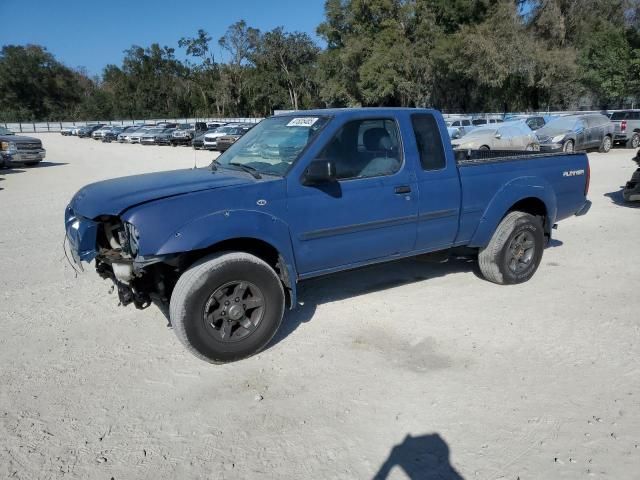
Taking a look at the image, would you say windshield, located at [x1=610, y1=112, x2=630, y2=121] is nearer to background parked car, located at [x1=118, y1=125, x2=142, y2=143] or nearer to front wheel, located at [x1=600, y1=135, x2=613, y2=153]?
front wheel, located at [x1=600, y1=135, x2=613, y2=153]

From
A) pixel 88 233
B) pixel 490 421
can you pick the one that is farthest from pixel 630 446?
pixel 88 233

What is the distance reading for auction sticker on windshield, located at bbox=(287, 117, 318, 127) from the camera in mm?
4556

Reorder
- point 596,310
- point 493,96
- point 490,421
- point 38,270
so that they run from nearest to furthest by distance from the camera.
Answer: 1. point 490,421
2. point 596,310
3. point 38,270
4. point 493,96

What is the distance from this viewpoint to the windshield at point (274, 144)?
4.37 metres

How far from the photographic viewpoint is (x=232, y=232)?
3824mm

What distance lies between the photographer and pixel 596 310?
4.96 meters

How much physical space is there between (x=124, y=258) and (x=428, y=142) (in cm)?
288

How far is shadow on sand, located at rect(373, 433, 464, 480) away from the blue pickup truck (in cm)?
151

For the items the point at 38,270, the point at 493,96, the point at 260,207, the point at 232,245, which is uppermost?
the point at 493,96

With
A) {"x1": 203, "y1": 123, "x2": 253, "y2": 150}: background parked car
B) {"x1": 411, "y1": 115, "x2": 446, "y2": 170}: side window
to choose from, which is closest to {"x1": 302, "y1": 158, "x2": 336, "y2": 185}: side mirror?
{"x1": 411, "y1": 115, "x2": 446, "y2": 170}: side window

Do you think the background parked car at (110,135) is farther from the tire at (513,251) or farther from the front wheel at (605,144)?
A: the tire at (513,251)

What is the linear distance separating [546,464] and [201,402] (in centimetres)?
216

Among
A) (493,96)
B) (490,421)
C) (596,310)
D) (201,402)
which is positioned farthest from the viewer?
(493,96)

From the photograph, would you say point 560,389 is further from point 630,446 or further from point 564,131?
point 564,131
